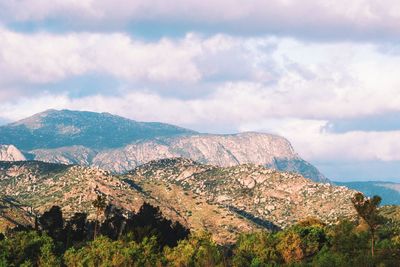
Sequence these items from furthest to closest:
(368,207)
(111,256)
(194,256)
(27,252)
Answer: (194,256)
(27,252)
(111,256)
(368,207)

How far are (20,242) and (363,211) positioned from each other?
352 feet

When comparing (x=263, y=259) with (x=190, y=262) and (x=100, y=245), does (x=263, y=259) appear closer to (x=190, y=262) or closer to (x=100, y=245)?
(x=190, y=262)

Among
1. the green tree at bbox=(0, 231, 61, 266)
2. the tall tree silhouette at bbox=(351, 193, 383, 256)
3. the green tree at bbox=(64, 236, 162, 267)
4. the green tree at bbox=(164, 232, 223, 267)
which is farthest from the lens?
the green tree at bbox=(0, 231, 61, 266)

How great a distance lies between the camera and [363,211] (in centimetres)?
14988

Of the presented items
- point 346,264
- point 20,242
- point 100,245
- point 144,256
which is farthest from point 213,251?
point 20,242

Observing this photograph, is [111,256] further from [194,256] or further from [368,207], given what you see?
[368,207]

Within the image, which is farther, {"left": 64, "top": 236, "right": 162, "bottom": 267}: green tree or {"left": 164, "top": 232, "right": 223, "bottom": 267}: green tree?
{"left": 164, "top": 232, "right": 223, "bottom": 267}: green tree

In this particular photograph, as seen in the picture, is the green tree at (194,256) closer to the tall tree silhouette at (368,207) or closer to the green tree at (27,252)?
the green tree at (27,252)

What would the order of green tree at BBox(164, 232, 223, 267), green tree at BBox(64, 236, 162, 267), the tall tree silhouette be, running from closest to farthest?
the tall tree silhouette, green tree at BBox(64, 236, 162, 267), green tree at BBox(164, 232, 223, 267)

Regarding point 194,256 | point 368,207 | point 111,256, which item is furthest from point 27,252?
point 368,207

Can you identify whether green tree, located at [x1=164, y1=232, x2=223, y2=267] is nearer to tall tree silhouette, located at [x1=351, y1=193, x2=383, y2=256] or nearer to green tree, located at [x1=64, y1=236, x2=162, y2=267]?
green tree, located at [x1=64, y1=236, x2=162, y2=267]

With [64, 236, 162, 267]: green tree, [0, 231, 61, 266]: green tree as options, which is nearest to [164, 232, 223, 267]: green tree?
[64, 236, 162, 267]: green tree

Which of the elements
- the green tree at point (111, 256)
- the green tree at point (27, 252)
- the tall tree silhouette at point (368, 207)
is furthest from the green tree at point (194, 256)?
the tall tree silhouette at point (368, 207)

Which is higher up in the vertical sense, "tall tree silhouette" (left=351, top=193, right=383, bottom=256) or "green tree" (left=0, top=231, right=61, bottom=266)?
"tall tree silhouette" (left=351, top=193, right=383, bottom=256)
